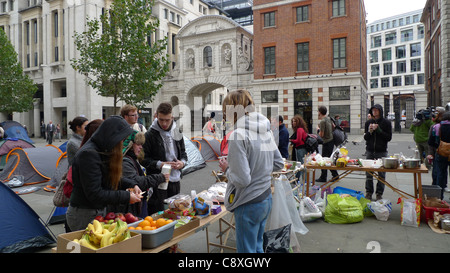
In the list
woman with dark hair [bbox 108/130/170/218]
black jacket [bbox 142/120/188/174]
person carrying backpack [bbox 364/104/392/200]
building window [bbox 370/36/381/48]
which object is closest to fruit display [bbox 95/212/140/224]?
woman with dark hair [bbox 108/130/170/218]

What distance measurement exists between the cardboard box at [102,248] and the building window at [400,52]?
8629cm

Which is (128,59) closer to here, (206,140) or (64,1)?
(206,140)

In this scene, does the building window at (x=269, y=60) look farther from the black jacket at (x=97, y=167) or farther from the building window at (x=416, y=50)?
the building window at (x=416, y=50)

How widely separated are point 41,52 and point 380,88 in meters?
74.3

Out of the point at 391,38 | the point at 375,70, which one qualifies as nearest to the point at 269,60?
the point at 375,70

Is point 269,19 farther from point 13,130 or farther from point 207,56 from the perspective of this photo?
point 13,130

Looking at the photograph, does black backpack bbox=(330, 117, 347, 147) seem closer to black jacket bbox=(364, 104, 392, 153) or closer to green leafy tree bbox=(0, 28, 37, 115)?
black jacket bbox=(364, 104, 392, 153)

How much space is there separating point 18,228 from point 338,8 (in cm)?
2876

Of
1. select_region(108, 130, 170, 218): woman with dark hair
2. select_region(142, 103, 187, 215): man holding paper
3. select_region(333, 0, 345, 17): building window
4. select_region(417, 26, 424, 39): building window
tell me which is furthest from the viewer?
select_region(417, 26, 424, 39): building window

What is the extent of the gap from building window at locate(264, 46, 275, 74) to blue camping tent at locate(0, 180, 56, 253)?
27.3 metres

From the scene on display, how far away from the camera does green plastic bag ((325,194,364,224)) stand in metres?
5.32

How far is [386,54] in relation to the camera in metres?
77.8

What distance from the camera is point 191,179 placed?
9859mm
